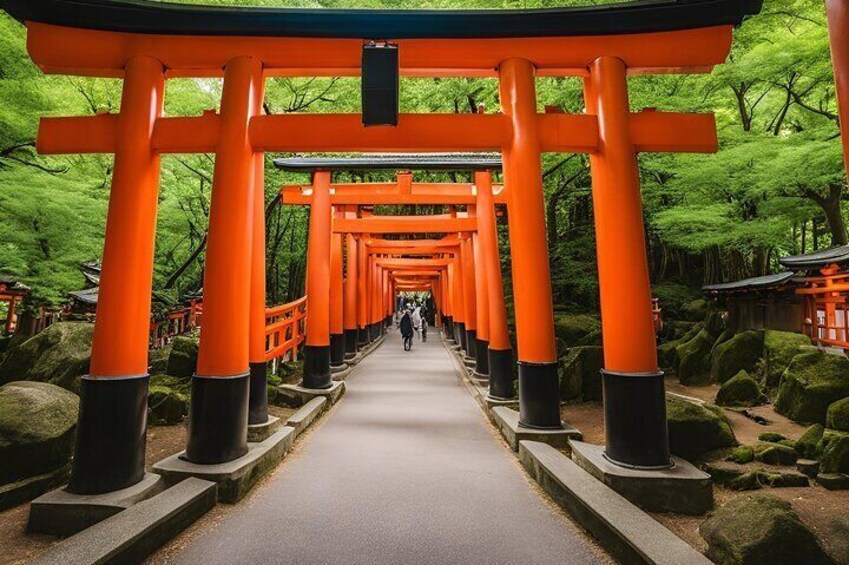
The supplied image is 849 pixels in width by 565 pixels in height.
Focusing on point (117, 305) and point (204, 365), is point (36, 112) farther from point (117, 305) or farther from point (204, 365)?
point (204, 365)

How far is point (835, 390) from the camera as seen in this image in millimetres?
6789

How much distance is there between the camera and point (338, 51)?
5.15 metres

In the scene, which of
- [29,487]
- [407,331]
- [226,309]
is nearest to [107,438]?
[226,309]

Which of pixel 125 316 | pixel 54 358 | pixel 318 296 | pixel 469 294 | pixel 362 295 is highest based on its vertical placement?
pixel 362 295

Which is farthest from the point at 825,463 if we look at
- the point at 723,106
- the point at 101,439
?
the point at 723,106

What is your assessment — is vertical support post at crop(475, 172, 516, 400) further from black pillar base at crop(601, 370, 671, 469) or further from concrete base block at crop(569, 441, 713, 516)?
concrete base block at crop(569, 441, 713, 516)

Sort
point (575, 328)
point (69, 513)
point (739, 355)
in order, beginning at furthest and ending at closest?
point (575, 328) → point (739, 355) → point (69, 513)

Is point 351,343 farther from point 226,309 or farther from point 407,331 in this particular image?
point 226,309

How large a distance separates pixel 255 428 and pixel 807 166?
1342 cm

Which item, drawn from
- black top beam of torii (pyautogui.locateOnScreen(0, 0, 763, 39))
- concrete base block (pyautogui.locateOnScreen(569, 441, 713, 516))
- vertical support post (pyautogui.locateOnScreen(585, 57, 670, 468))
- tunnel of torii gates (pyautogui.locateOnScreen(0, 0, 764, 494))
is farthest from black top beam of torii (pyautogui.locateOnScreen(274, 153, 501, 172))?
concrete base block (pyautogui.locateOnScreen(569, 441, 713, 516))

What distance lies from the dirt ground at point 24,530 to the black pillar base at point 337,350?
18.7 feet

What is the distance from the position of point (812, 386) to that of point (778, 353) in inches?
106

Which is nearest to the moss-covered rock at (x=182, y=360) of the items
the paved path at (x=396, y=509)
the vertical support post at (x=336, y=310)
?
the vertical support post at (x=336, y=310)

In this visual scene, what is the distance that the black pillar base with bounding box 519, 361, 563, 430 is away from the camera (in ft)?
17.9
